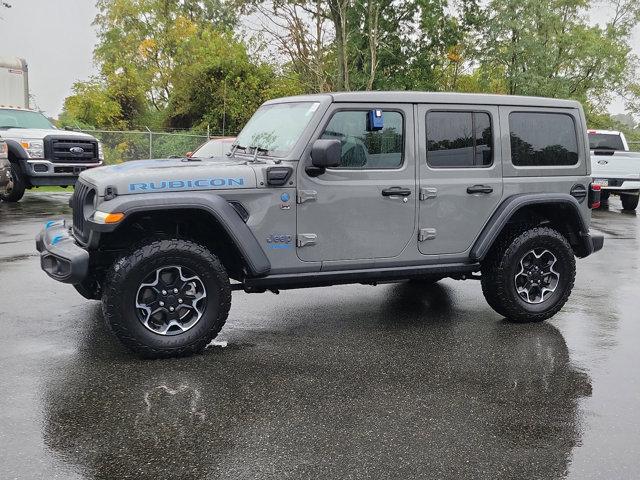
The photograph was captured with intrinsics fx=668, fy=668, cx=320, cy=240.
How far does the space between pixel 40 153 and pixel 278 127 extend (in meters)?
10.7

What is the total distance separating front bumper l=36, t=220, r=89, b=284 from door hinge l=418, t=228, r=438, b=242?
→ 8.60 ft

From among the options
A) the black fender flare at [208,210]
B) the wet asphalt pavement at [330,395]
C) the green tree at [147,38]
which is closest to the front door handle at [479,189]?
the wet asphalt pavement at [330,395]

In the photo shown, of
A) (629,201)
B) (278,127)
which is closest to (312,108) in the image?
(278,127)

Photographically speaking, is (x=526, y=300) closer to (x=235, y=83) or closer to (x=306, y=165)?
(x=306, y=165)

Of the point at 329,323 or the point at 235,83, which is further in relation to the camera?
the point at 235,83

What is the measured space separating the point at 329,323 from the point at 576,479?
9.89 ft

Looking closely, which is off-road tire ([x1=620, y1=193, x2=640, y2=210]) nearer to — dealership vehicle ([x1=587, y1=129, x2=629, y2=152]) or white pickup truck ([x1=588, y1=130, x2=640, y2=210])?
white pickup truck ([x1=588, y1=130, x2=640, y2=210])

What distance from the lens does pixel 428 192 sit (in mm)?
5520

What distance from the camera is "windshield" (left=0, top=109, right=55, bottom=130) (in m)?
15.6

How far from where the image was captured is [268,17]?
86.9ft

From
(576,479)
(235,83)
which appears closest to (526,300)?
(576,479)

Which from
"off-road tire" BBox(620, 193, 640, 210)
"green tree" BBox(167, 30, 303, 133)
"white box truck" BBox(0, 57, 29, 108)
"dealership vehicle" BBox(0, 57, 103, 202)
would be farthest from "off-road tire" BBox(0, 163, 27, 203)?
"green tree" BBox(167, 30, 303, 133)

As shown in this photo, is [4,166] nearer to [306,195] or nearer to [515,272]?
[306,195]

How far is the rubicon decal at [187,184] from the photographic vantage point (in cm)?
466
